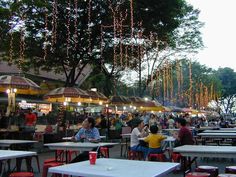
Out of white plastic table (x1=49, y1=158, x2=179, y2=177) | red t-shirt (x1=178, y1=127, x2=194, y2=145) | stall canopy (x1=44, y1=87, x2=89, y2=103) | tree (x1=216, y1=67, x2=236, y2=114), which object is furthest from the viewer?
tree (x1=216, y1=67, x2=236, y2=114)

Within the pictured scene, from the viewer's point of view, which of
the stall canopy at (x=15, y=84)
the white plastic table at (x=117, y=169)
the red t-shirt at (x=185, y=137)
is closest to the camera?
the white plastic table at (x=117, y=169)

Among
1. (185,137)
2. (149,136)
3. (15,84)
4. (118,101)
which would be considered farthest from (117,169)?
(118,101)

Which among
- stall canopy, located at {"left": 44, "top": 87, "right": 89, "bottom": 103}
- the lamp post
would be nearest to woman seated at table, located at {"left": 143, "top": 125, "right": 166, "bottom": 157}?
stall canopy, located at {"left": 44, "top": 87, "right": 89, "bottom": 103}

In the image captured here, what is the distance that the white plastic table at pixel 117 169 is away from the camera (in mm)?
4219

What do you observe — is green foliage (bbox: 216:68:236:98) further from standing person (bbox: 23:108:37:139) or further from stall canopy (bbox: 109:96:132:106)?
standing person (bbox: 23:108:37:139)

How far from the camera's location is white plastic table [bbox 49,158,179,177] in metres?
4.22

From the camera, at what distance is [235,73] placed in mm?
68125

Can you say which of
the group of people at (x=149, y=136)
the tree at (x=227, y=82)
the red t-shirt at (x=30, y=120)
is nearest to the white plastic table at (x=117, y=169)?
the group of people at (x=149, y=136)

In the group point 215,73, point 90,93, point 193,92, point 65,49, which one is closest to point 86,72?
point 65,49

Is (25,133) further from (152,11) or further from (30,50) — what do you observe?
(152,11)

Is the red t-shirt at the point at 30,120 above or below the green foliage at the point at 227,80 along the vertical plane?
below

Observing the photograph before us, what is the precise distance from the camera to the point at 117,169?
4551 millimetres

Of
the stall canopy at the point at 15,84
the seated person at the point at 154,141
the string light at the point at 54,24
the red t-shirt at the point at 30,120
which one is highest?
the string light at the point at 54,24

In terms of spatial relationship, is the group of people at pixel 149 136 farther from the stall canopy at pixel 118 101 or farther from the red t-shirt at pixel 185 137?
the stall canopy at pixel 118 101
